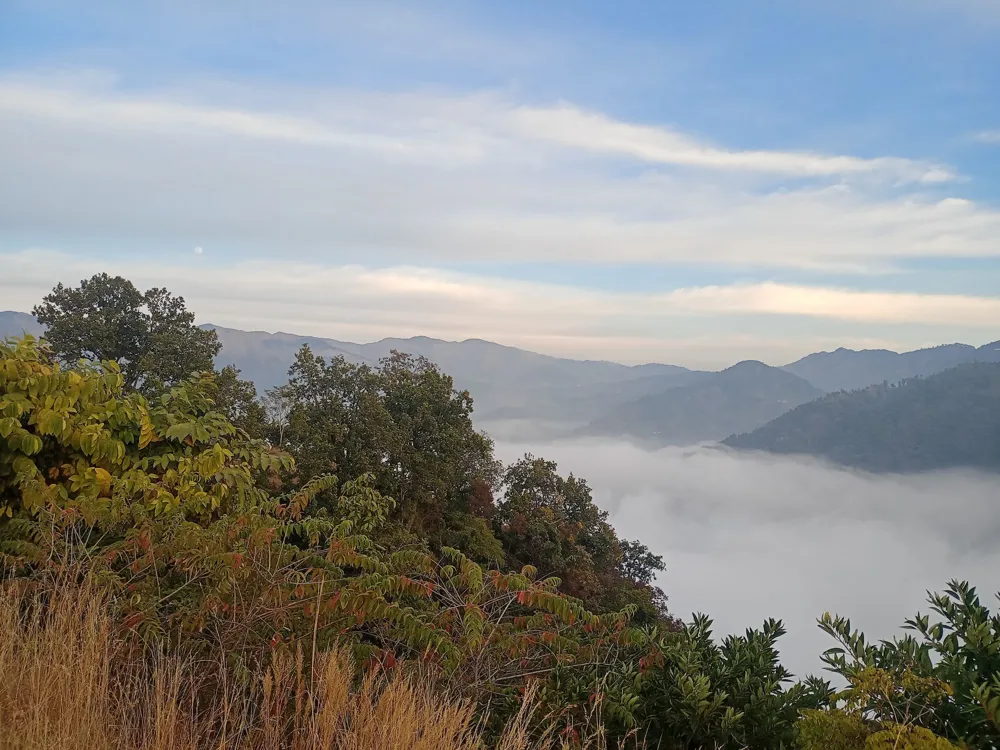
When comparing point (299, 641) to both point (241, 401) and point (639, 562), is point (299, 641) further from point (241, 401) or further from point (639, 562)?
point (639, 562)

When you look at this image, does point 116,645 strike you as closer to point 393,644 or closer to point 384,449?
point 393,644

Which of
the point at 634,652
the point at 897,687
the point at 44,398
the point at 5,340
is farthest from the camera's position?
the point at 5,340

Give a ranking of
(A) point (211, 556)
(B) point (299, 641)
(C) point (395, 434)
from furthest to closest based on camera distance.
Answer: (C) point (395, 434), (A) point (211, 556), (B) point (299, 641)

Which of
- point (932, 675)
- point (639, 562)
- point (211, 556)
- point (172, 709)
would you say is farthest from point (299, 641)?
point (639, 562)

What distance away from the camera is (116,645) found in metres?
3.26

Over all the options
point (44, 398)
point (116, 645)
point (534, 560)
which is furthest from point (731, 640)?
point (534, 560)

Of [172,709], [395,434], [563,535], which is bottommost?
[563,535]

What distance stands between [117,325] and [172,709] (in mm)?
34020

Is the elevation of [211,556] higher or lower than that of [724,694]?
higher

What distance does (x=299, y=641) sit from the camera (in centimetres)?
341

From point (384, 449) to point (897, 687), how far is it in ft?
79.9

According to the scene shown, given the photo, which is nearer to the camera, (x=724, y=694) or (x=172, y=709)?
(x=172, y=709)

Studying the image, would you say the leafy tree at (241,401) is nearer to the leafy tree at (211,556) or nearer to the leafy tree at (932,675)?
the leafy tree at (211,556)

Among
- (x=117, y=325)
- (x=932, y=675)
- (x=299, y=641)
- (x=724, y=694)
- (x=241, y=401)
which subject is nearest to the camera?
(x=932, y=675)
